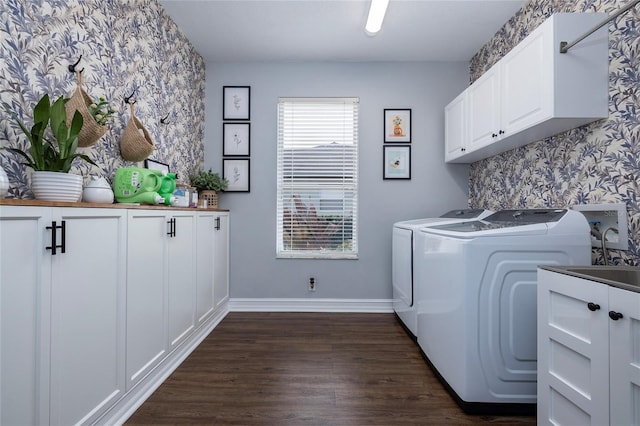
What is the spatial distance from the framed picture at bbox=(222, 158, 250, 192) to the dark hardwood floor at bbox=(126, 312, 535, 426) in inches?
55.3

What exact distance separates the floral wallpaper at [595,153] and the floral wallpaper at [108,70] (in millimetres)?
2749

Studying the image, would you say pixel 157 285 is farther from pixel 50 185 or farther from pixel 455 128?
pixel 455 128

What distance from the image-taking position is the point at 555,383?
1.25 meters

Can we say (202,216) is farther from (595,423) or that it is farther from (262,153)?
(595,423)

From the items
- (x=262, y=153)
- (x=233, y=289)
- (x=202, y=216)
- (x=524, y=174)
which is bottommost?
(x=233, y=289)

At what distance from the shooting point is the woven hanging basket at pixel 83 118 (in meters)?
1.41

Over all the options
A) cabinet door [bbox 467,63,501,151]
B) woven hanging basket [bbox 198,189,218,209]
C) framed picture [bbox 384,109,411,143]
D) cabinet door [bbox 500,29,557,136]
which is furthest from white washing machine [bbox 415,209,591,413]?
woven hanging basket [bbox 198,189,218,209]

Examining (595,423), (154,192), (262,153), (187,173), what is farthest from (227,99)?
(595,423)

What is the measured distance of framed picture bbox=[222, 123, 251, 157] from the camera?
321cm

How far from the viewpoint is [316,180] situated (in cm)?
325

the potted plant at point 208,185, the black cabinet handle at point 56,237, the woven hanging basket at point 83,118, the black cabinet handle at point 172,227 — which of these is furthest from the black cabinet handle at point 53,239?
the potted plant at point 208,185

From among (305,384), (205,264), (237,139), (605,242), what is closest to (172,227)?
(205,264)

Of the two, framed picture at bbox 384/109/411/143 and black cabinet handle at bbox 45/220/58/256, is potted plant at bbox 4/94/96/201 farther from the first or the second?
framed picture at bbox 384/109/411/143

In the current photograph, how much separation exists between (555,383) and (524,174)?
1.61 metres
